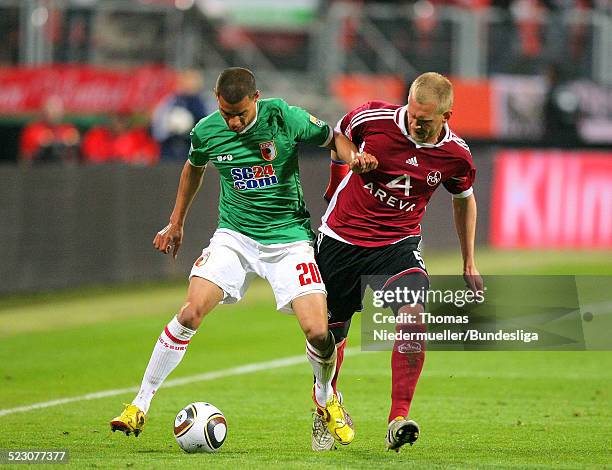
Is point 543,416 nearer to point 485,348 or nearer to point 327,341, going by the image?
point 485,348

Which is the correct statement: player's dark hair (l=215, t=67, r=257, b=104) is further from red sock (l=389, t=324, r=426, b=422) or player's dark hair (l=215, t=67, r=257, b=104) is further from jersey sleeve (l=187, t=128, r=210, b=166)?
red sock (l=389, t=324, r=426, b=422)

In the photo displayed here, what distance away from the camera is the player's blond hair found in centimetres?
746

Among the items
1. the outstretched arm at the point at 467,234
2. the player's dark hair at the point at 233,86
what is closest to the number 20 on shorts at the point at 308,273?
the outstretched arm at the point at 467,234

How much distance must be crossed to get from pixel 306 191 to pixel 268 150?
39.9ft

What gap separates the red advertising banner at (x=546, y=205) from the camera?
23734 millimetres

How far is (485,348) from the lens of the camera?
8.75 meters

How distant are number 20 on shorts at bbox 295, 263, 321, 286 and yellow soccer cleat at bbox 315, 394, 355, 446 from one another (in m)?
0.72

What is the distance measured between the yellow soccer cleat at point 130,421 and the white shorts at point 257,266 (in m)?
0.83

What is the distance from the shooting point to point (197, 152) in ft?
26.5

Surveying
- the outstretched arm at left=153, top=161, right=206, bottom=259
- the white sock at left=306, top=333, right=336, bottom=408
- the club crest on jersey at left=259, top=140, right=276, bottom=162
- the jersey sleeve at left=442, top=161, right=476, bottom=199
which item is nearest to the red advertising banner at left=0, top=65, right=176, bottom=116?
the outstretched arm at left=153, top=161, right=206, bottom=259

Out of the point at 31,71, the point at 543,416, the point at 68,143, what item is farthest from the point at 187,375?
the point at 31,71

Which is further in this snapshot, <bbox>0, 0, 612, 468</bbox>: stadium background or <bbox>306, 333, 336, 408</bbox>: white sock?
<bbox>0, 0, 612, 468</bbox>: stadium background

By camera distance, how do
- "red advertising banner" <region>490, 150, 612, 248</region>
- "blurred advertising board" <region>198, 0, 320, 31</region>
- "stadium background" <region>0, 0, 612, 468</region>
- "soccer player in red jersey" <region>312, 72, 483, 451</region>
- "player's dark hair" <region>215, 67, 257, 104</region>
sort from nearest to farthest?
1. "player's dark hair" <region>215, 67, 257, 104</region>
2. "soccer player in red jersey" <region>312, 72, 483, 451</region>
3. "stadium background" <region>0, 0, 612, 468</region>
4. "red advertising banner" <region>490, 150, 612, 248</region>
5. "blurred advertising board" <region>198, 0, 320, 31</region>

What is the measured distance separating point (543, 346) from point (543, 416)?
831 mm
